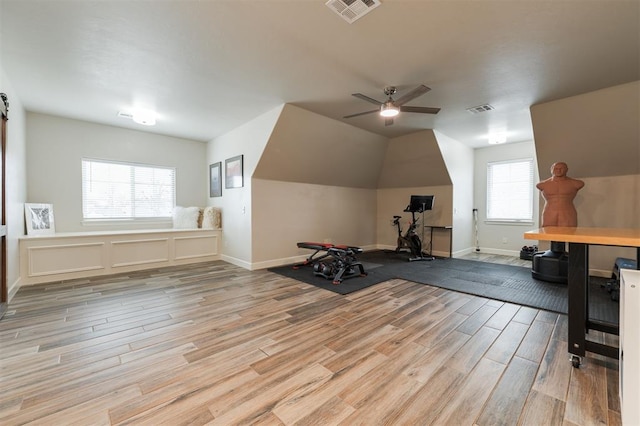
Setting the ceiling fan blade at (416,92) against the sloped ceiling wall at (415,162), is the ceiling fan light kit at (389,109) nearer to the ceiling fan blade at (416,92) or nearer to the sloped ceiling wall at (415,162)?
the ceiling fan blade at (416,92)

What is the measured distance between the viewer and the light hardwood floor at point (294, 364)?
146cm

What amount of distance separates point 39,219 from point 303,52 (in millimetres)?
5004

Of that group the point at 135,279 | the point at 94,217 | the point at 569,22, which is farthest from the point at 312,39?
the point at 94,217

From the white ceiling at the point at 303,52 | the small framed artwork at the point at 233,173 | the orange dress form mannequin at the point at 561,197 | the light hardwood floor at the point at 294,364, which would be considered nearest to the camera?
the light hardwood floor at the point at 294,364

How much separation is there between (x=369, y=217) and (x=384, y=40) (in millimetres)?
5204

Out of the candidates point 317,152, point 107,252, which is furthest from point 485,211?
point 107,252

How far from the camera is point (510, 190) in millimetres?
6355

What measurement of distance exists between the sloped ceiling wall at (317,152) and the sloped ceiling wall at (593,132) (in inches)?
113

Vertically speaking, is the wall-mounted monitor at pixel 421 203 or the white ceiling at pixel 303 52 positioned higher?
the white ceiling at pixel 303 52

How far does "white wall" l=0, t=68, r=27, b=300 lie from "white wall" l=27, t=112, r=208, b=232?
0.38m

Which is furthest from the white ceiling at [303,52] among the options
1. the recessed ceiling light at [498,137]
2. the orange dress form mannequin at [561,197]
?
the recessed ceiling light at [498,137]

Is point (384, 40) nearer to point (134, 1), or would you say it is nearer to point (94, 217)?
point (134, 1)

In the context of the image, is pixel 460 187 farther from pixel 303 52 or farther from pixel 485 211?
pixel 303 52

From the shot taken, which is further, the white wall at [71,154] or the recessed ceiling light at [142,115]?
the white wall at [71,154]
